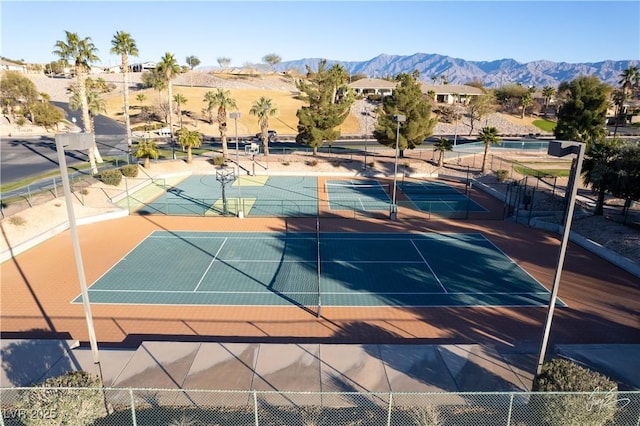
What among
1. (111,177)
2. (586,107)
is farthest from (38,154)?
(586,107)

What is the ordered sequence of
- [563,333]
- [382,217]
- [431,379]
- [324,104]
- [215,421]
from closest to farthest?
[215,421] → [431,379] → [563,333] → [382,217] → [324,104]

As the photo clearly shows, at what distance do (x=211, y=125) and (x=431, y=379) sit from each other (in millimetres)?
77282

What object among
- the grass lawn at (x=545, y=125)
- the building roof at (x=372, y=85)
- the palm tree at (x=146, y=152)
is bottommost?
the palm tree at (x=146, y=152)

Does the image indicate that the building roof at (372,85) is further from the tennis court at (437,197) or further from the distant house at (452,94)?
the tennis court at (437,197)

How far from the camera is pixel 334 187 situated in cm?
4169

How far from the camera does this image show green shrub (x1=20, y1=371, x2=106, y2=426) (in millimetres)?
9164

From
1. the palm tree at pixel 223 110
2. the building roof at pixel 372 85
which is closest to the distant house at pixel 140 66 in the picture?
the building roof at pixel 372 85

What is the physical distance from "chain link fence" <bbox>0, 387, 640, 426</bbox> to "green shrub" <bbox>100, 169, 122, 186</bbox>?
1039 inches

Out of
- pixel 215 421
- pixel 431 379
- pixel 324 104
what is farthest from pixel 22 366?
pixel 324 104

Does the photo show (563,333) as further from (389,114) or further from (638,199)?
(389,114)

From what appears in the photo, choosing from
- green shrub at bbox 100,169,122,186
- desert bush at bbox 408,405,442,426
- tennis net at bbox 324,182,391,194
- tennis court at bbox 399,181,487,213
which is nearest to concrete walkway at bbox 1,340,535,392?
desert bush at bbox 408,405,442,426

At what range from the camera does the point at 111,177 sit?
3569 centimetres

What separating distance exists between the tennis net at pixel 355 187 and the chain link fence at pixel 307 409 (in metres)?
29.6

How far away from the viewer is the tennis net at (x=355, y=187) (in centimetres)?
4068
